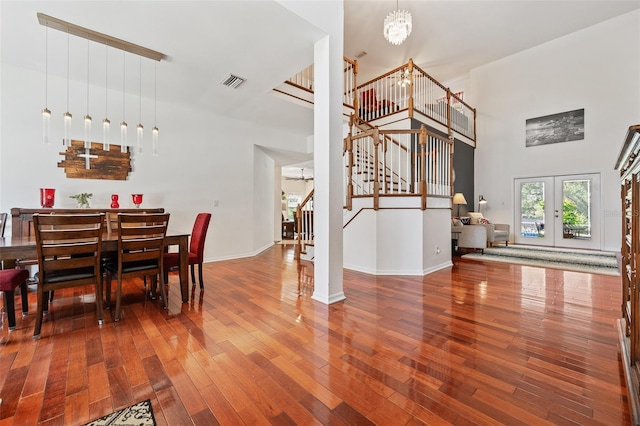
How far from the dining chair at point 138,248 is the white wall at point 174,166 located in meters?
2.35

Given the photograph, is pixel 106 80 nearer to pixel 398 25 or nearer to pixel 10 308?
pixel 10 308

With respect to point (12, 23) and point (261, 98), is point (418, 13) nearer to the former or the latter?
point (261, 98)

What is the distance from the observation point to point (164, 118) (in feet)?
16.4

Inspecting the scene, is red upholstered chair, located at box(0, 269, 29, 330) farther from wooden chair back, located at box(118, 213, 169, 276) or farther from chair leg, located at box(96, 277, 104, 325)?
wooden chair back, located at box(118, 213, 169, 276)

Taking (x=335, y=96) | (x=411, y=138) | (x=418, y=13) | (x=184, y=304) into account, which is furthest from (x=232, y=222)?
(x=418, y=13)

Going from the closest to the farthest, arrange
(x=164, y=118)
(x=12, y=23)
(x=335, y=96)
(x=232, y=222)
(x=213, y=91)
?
(x=12, y=23) → (x=335, y=96) → (x=213, y=91) → (x=164, y=118) → (x=232, y=222)

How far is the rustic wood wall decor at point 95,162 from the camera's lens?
13.7 feet

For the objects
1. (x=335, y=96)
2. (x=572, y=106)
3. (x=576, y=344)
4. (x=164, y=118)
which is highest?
(x=572, y=106)

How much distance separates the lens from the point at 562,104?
277 inches

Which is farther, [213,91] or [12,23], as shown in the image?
[213,91]

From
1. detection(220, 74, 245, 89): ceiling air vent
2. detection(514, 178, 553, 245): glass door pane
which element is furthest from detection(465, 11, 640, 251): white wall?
detection(220, 74, 245, 89): ceiling air vent

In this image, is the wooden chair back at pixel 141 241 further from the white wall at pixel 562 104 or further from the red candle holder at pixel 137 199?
the white wall at pixel 562 104

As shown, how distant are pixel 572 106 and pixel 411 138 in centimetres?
461

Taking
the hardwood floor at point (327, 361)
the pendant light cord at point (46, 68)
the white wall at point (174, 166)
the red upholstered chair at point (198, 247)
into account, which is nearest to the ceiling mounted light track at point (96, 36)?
the pendant light cord at point (46, 68)
